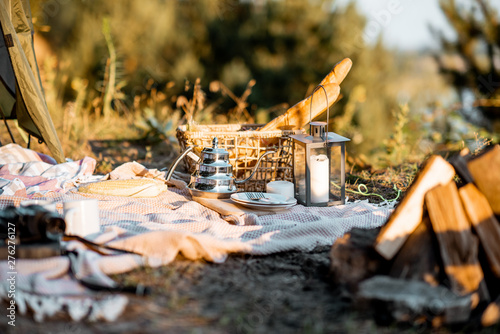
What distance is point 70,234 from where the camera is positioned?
7.16 feet

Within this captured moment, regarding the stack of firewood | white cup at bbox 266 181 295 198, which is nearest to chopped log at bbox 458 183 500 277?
the stack of firewood

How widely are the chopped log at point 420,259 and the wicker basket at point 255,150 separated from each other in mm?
1518

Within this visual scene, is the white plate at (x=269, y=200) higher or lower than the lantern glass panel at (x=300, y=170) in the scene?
lower

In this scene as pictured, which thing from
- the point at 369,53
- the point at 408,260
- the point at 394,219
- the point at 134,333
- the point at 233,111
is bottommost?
the point at 134,333

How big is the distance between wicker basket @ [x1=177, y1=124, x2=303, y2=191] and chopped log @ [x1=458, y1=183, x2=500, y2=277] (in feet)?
5.16

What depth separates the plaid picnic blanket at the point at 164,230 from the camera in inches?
73.2

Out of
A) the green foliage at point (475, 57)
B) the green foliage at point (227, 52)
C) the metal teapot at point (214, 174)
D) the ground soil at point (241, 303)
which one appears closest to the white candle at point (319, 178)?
the metal teapot at point (214, 174)

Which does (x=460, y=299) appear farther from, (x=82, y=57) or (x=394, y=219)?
(x=82, y=57)

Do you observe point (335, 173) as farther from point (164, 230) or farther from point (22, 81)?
point (22, 81)

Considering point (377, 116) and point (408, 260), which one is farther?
point (377, 116)

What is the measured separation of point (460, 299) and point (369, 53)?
796cm

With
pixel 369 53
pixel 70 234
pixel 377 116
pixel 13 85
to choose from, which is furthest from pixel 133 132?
pixel 369 53

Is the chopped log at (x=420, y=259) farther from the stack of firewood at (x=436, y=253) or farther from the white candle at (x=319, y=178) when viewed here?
the white candle at (x=319, y=178)

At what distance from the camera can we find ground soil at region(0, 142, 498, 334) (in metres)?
1.55
